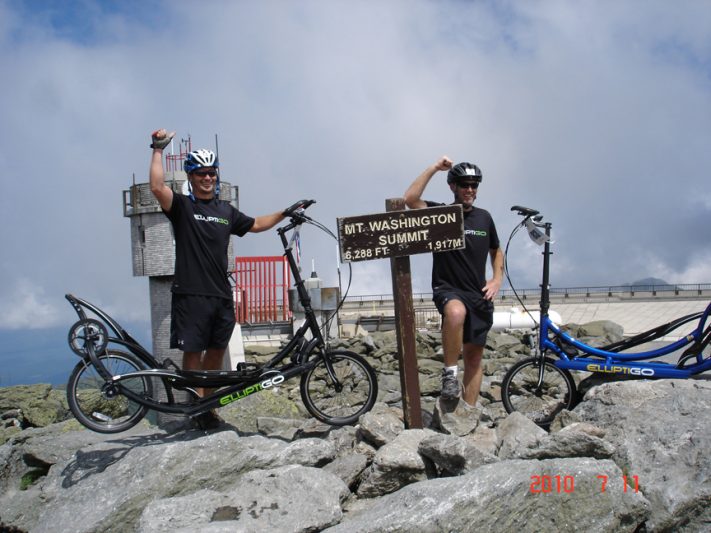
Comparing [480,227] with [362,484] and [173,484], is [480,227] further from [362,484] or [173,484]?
[173,484]

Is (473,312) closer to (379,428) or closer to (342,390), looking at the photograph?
(379,428)

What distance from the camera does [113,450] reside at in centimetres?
627

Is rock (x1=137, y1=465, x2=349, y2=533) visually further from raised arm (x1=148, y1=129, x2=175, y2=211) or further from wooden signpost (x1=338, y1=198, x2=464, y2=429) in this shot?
raised arm (x1=148, y1=129, x2=175, y2=211)

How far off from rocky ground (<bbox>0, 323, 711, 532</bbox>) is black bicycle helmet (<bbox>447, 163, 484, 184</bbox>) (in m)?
2.05

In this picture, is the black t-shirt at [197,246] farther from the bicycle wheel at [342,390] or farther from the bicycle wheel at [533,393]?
the bicycle wheel at [533,393]

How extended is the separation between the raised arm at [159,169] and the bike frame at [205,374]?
112 cm

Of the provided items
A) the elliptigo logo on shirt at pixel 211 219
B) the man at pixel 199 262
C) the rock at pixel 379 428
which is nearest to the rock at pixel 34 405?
the man at pixel 199 262

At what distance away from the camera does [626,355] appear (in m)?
7.11

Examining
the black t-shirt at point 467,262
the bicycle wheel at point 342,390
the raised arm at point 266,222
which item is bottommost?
the bicycle wheel at point 342,390

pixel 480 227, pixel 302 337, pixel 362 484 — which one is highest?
pixel 480 227

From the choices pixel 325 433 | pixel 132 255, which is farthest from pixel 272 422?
pixel 132 255

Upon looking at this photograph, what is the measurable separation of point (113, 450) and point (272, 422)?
1598 millimetres

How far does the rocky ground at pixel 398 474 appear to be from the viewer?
4926mm
